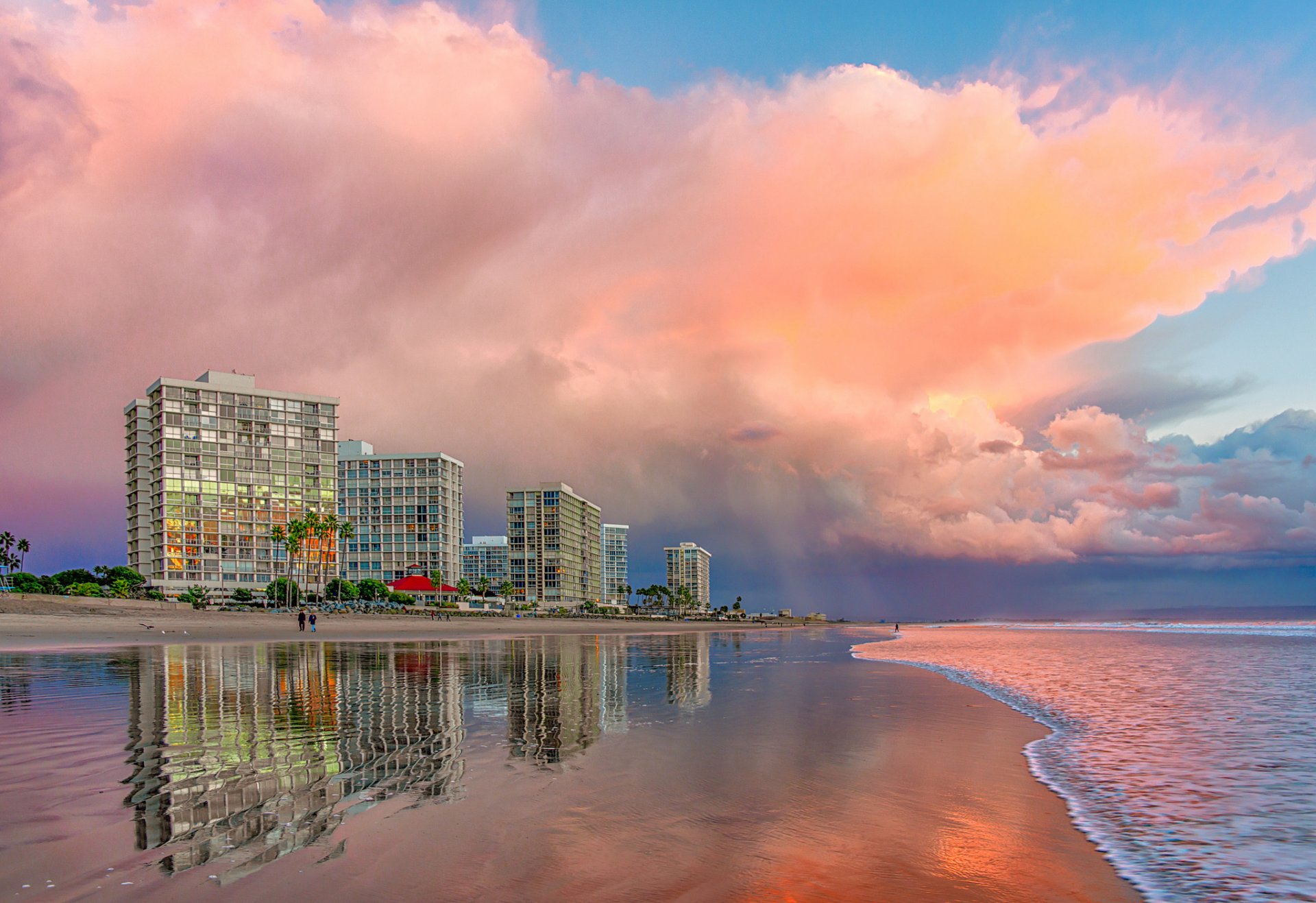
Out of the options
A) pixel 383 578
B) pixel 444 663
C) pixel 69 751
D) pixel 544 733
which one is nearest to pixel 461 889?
pixel 544 733

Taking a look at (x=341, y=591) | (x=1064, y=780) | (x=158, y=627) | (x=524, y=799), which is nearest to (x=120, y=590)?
(x=341, y=591)

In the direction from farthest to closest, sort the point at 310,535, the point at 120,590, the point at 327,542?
the point at 327,542, the point at 310,535, the point at 120,590

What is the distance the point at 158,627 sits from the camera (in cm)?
5869

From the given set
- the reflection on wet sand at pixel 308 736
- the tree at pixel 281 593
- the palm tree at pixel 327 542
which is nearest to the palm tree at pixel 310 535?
the palm tree at pixel 327 542

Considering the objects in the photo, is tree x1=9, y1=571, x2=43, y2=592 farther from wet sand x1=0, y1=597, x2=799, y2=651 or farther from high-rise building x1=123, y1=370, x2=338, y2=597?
high-rise building x1=123, y1=370, x2=338, y2=597

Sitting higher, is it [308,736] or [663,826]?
[663,826]

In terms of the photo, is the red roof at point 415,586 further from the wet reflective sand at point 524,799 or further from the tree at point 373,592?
the wet reflective sand at point 524,799

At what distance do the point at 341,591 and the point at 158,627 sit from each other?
80.4 metres

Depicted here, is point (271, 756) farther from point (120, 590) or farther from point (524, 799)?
point (120, 590)

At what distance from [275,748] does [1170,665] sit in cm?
3102

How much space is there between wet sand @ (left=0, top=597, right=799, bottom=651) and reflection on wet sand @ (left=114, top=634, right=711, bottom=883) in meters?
25.1

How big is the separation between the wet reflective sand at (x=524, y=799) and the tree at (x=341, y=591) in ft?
414

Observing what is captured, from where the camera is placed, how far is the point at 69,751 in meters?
10.5

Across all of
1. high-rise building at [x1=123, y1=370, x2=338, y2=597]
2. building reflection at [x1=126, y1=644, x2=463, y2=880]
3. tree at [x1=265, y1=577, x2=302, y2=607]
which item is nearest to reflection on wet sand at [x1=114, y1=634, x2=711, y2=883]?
building reflection at [x1=126, y1=644, x2=463, y2=880]
